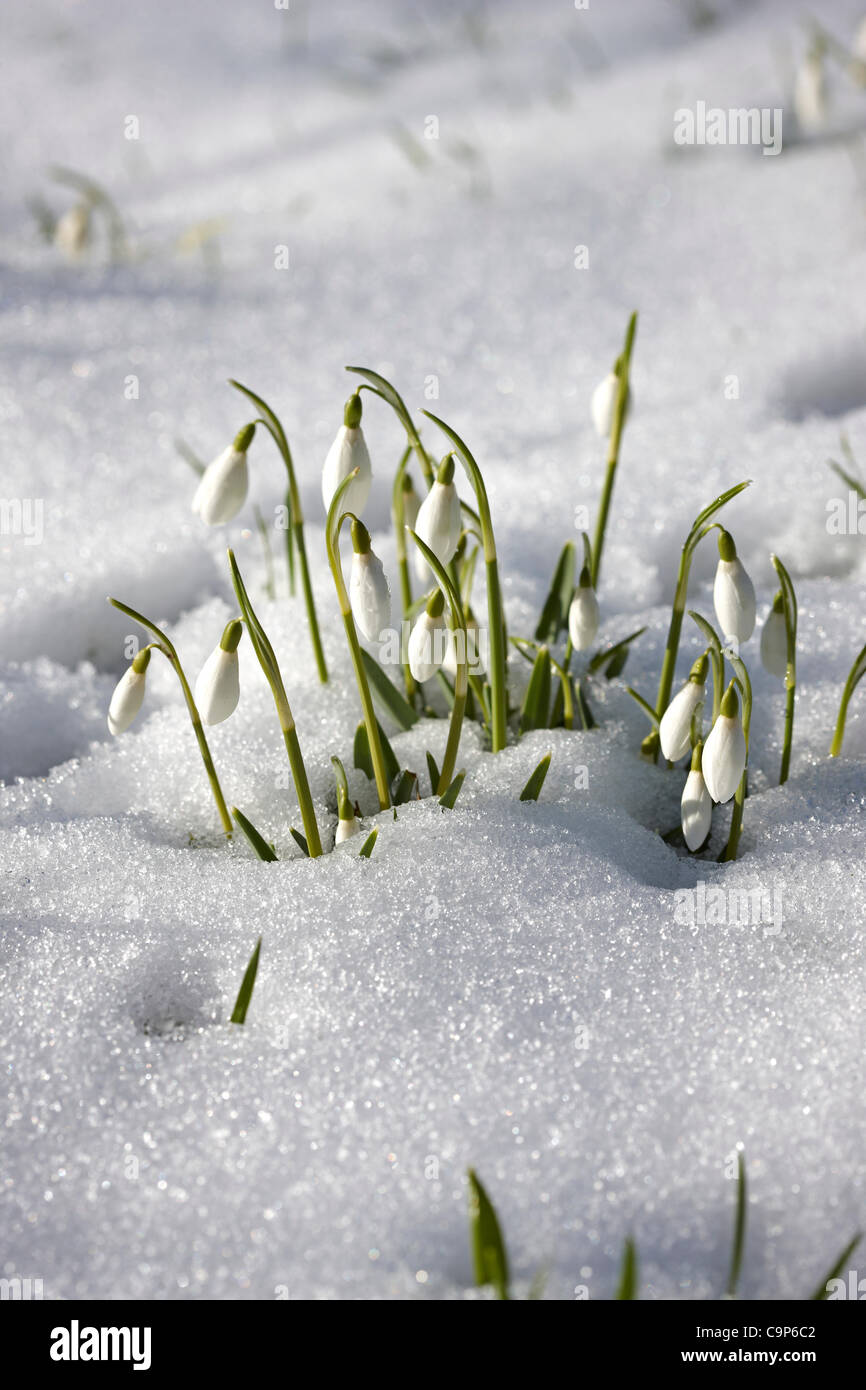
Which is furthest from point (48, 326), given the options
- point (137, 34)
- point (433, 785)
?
point (137, 34)

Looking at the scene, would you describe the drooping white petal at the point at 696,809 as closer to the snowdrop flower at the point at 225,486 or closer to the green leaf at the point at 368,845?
the green leaf at the point at 368,845

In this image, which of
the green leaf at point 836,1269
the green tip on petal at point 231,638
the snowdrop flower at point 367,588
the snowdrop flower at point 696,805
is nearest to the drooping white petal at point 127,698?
the green tip on petal at point 231,638

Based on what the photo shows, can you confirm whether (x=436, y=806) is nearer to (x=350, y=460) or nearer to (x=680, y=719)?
(x=680, y=719)

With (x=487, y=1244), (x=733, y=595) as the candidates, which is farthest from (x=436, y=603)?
(x=487, y=1244)

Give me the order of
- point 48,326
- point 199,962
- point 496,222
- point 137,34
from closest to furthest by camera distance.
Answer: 1. point 199,962
2. point 48,326
3. point 496,222
4. point 137,34

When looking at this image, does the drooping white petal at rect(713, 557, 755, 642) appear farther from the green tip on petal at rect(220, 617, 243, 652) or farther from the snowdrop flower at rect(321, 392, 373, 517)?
the green tip on petal at rect(220, 617, 243, 652)

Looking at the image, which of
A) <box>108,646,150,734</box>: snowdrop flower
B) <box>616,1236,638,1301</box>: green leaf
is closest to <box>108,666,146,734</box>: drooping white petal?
<box>108,646,150,734</box>: snowdrop flower

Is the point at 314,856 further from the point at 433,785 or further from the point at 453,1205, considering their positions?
the point at 453,1205
